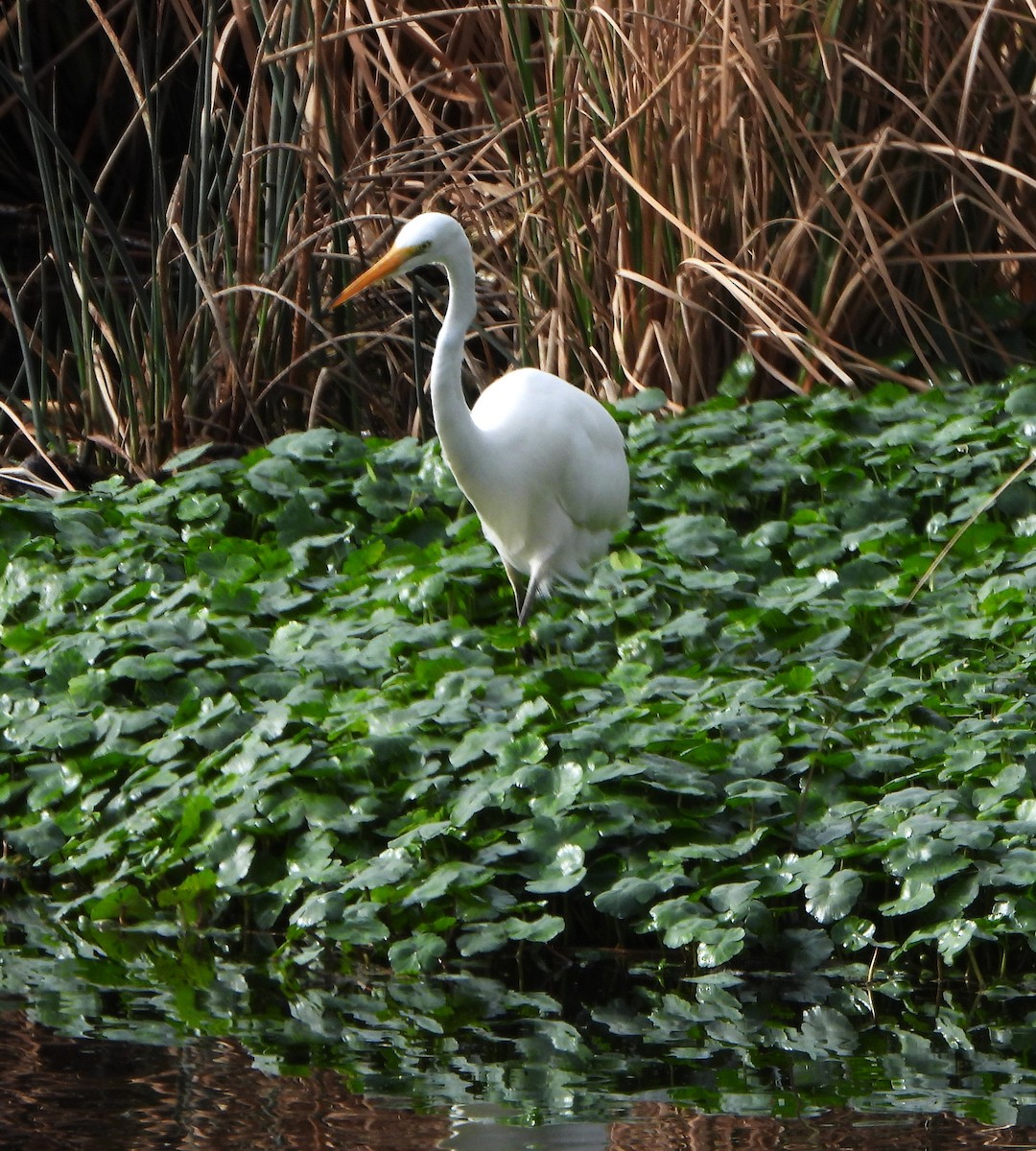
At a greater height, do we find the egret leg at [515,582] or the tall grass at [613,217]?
the tall grass at [613,217]

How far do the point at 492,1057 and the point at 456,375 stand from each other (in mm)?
1755

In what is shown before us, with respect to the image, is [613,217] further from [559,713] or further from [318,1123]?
[318,1123]

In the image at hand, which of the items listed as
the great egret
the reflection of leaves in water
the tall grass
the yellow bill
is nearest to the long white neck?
the great egret

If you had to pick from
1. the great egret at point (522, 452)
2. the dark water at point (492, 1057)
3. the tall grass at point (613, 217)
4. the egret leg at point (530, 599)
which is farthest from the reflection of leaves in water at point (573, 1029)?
the tall grass at point (613, 217)

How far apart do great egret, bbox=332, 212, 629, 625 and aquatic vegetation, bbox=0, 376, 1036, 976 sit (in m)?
0.12

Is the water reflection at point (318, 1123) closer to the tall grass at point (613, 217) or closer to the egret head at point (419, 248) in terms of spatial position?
the egret head at point (419, 248)

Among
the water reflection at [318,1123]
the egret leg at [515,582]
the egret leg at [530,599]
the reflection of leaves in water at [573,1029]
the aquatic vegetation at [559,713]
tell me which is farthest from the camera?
the egret leg at [515,582]

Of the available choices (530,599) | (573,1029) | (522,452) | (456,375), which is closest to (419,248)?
(456,375)

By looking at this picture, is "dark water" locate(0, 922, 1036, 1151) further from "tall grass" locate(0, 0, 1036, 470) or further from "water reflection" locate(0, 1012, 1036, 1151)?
"tall grass" locate(0, 0, 1036, 470)

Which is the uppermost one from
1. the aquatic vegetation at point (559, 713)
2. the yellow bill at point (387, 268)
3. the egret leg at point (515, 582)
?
the yellow bill at point (387, 268)

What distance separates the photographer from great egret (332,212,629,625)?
3.89m

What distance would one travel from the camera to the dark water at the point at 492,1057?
2.19 m

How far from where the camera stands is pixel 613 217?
16.7 feet

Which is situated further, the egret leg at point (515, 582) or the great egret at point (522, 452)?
the egret leg at point (515, 582)
